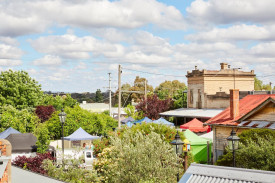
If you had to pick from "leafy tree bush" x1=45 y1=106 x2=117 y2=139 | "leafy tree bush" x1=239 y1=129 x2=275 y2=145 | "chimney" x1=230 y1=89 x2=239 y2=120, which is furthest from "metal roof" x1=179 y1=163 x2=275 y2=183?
"leafy tree bush" x1=45 y1=106 x2=117 y2=139

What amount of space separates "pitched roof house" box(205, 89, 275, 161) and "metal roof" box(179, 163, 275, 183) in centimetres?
1597

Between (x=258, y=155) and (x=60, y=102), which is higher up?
(x=60, y=102)

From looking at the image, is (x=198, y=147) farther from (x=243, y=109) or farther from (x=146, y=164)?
(x=146, y=164)

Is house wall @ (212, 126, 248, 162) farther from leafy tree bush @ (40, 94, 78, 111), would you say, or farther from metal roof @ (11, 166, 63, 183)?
leafy tree bush @ (40, 94, 78, 111)

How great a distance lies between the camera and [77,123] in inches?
1534

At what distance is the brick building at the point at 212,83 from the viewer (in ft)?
166

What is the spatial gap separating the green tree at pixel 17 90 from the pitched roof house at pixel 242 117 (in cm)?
4097

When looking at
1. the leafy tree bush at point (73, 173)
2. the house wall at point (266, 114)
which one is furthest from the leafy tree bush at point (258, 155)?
the leafy tree bush at point (73, 173)

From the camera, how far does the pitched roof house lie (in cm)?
2333

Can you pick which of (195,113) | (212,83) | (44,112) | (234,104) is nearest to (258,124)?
(234,104)

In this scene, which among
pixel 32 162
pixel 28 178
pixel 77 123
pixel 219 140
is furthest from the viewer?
pixel 77 123

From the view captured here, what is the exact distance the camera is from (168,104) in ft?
188

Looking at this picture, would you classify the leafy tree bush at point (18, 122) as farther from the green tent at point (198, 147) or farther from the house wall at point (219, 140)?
the house wall at point (219, 140)

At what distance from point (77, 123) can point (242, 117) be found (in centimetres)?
1935
